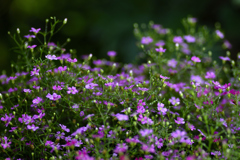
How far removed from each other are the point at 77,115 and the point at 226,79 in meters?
1.00

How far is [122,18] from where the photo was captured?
261 centimetres

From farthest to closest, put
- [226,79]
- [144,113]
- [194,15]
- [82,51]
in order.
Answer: [82,51] → [194,15] → [226,79] → [144,113]

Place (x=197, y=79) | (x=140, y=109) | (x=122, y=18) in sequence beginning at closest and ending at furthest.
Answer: (x=140, y=109)
(x=197, y=79)
(x=122, y=18)

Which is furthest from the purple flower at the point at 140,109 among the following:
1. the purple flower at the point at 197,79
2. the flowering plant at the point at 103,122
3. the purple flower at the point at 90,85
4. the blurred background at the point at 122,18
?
the blurred background at the point at 122,18

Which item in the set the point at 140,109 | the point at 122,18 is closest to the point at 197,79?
the point at 140,109

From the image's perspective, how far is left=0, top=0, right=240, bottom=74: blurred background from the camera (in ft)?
8.21

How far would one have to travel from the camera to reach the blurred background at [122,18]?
2504mm

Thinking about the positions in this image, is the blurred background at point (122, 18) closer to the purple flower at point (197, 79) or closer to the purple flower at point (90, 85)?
the purple flower at point (197, 79)

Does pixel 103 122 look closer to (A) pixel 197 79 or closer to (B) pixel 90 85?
Result: (B) pixel 90 85

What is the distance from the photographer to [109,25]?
8.54 ft

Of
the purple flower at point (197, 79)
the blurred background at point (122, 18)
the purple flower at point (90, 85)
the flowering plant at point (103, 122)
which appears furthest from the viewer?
the blurred background at point (122, 18)

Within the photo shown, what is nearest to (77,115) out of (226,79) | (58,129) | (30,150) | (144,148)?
(58,129)

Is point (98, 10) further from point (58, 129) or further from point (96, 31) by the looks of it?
point (58, 129)

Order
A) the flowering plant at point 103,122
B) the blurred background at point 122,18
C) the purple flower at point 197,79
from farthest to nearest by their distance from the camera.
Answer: the blurred background at point 122,18 → the purple flower at point 197,79 → the flowering plant at point 103,122
